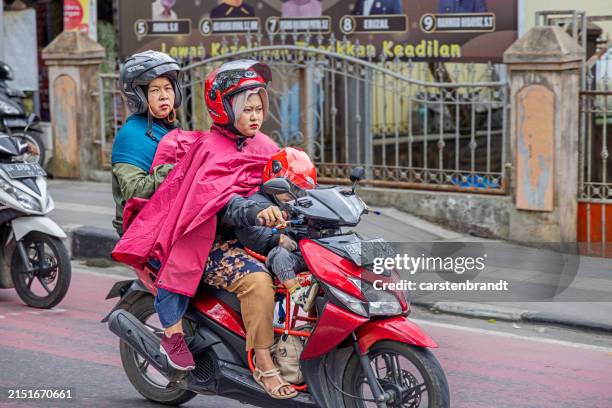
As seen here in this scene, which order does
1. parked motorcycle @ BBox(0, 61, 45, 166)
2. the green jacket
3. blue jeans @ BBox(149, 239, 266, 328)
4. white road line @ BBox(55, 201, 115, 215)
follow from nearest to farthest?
1. blue jeans @ BBox(149, 239, 266, 328)
2. the green jacket
3. white road line @ BBox(55, 201, 115, 215)
4. parked motorcycle @ BBox(0, 61, 45, 166)

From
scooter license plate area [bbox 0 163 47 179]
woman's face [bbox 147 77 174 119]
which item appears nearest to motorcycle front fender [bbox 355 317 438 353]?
woman's face [bbox 147 77 174 119]

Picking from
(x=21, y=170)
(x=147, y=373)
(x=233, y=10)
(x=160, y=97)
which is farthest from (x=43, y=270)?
(x=233, y=10)

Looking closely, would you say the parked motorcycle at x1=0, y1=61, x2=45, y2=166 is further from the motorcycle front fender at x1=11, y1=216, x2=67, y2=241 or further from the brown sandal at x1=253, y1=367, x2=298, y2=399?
the brown sandal at x1=253, y1=367, x2=298, y2=399

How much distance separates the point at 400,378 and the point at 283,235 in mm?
876

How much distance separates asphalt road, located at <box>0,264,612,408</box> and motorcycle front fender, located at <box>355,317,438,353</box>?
4.43 ft

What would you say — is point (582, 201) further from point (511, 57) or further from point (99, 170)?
point (99, 170)

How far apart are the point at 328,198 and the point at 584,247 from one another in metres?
5.62

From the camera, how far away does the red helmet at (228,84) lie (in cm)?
506

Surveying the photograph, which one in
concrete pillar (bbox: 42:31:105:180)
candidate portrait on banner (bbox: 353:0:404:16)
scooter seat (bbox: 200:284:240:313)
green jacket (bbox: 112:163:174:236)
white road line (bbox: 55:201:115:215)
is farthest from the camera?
concrete pillar (bbox: 42:31:105:180)

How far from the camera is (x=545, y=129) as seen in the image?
970 centimetres

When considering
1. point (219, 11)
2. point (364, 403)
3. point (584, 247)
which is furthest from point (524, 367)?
point (219, 11)

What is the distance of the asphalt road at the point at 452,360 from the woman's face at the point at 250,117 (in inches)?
59.2

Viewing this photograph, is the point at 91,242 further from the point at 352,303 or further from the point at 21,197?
the point at 352,303

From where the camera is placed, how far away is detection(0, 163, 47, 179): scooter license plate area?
7809 millimetres
